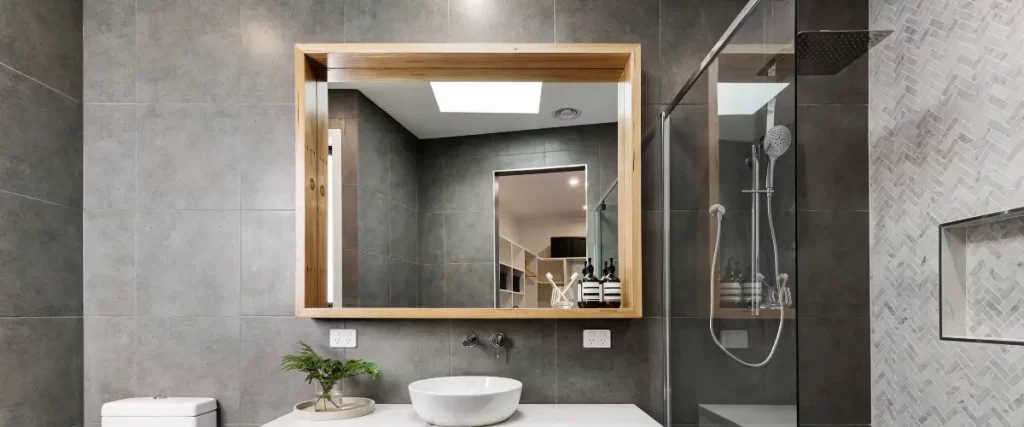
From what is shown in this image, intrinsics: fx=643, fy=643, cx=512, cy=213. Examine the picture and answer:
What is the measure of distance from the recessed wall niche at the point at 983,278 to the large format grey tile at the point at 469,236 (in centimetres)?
153

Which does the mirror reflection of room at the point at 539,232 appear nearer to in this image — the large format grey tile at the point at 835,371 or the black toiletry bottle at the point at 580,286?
the black toiletry bottle at the point at 580,286

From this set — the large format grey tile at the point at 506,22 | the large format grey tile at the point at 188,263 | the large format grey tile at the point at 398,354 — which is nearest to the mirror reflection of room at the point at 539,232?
the large format grey tile at the point at 398,354

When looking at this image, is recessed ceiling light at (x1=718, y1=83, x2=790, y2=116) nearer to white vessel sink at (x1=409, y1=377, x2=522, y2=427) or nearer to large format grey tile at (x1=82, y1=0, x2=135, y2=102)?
white vessel sink at (x1=409, y1=377, x2=522, y2=427)

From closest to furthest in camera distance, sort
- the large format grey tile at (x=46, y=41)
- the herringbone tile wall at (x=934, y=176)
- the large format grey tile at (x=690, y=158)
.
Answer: the herringbone tile wall at (x=934, y=176), the large format grey tile at (x=690, y=158), the large format grey tile at (x=46, y=41)

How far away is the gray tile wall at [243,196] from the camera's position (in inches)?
98.8

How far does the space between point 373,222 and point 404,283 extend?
0.27 m

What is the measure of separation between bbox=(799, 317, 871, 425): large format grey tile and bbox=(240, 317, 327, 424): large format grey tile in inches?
69.8

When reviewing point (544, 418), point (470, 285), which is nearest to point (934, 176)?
point (544, 418)

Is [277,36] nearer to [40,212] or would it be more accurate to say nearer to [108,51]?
[108,51]

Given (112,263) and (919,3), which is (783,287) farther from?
(112,263)

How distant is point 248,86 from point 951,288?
103 inches

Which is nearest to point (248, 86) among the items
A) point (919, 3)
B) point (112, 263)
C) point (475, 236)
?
point (112, 263)

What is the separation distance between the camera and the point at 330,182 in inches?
101

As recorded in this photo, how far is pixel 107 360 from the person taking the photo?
2.53m
